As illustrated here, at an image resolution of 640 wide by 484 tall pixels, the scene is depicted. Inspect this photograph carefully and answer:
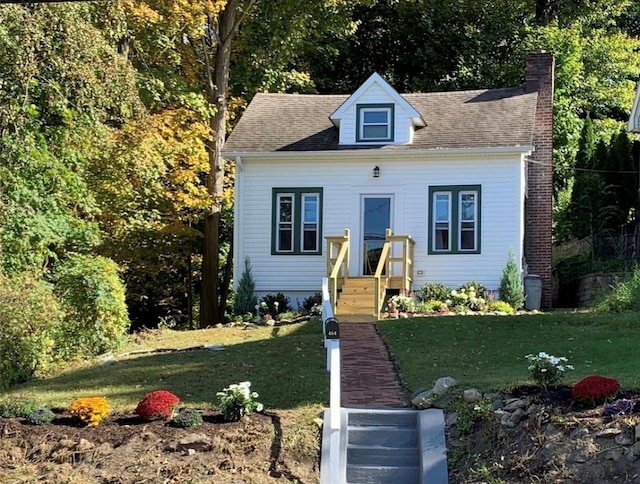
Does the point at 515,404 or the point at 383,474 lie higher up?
the point at 515,404

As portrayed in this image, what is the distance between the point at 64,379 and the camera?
11.1 metres

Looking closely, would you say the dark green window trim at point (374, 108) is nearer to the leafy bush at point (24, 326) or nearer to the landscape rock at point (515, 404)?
the leafy bush at point (24, 326)

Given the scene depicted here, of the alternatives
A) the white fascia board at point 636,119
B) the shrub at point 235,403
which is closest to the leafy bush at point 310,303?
the white fascia board at point 636,119

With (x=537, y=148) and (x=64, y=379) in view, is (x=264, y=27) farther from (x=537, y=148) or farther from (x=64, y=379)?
(x=64, y=379)

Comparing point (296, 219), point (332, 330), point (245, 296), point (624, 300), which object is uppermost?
point (296, 219)

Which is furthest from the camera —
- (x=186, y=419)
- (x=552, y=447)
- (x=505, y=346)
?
(x=505, y=346)

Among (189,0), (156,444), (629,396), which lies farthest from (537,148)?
(156,444)

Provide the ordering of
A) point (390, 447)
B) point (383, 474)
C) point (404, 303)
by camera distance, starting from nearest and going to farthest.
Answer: point (383, 474), point (390, 447), point (404, 303)

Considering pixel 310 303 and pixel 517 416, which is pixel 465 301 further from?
pixel 517 416

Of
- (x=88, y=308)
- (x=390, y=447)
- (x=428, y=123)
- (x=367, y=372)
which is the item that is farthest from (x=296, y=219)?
(x=390, y=447)

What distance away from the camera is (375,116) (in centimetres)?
Answer: 1959

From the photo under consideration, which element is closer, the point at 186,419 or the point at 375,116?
the point at 186,419

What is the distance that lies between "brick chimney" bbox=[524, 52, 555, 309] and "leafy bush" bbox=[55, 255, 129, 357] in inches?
429

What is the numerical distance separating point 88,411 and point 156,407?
0.70m
